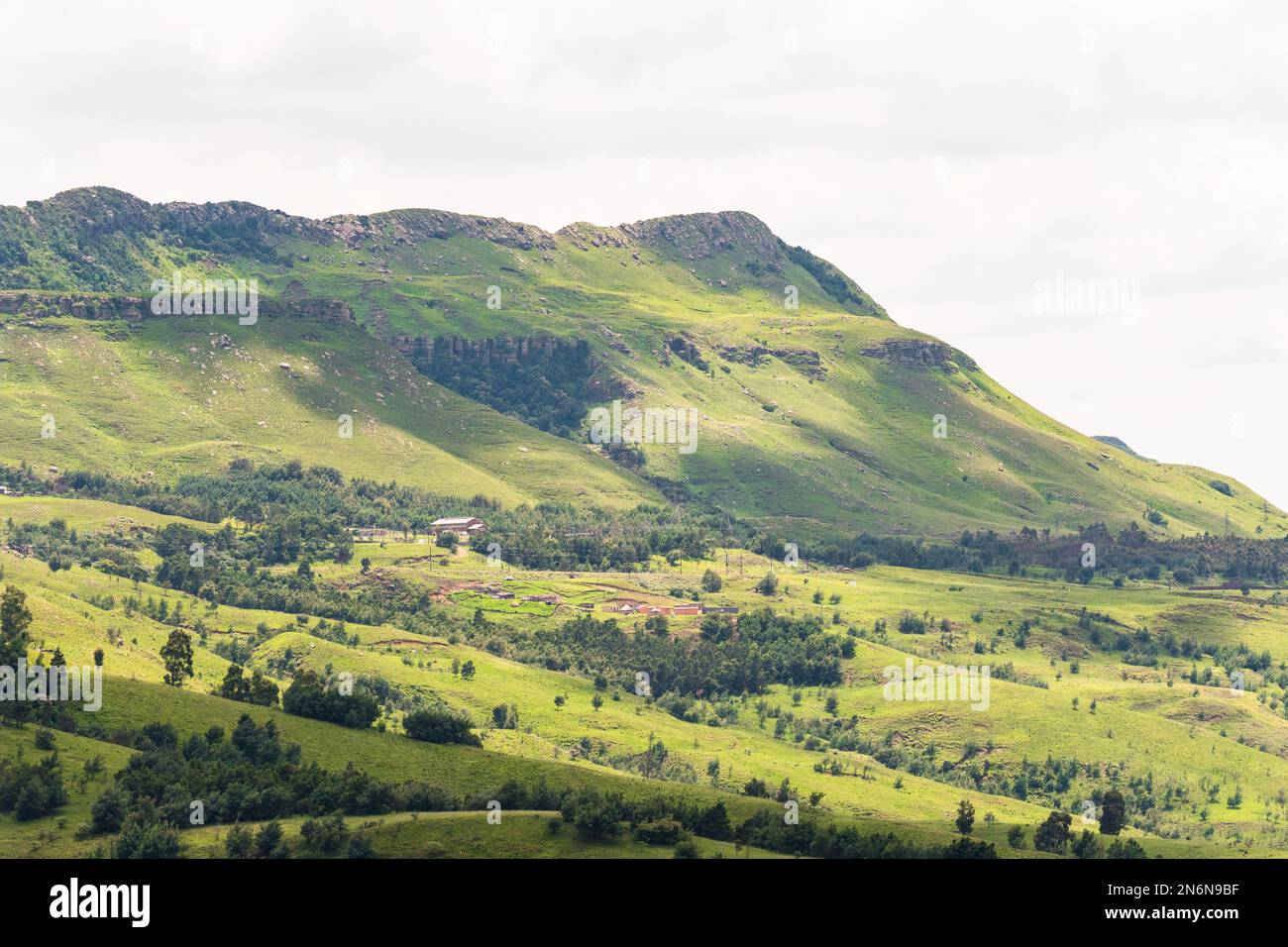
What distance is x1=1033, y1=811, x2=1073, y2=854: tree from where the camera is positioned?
181000 millimetres

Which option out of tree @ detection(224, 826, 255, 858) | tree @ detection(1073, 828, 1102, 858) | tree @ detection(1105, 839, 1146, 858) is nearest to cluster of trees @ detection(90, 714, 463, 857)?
tree @ detection(224, 826, 255, 858)

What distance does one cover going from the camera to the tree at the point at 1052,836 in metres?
181

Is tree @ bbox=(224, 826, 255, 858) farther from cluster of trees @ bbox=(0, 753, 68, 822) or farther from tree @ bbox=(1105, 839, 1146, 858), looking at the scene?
tree @ bbox=(1105, 839, 1146, 858)

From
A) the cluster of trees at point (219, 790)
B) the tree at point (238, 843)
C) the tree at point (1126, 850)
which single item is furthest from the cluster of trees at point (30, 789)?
the tree at point (1126, 850)

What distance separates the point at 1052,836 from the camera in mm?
183375

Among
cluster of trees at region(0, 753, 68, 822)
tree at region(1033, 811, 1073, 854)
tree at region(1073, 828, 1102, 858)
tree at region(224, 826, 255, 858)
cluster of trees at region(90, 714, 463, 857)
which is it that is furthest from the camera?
tree at region(1033, 811, 1073, 854)

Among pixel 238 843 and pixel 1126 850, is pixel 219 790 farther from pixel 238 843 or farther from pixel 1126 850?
pixel 1126 850

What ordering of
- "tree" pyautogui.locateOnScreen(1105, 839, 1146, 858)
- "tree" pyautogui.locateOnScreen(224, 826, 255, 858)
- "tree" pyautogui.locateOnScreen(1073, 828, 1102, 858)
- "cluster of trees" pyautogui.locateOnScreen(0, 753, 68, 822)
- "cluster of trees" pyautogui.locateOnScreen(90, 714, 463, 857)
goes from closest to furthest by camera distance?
"tree" pyautogui.locateOnScreen(224, 826, 255, 858), "cluster of trees" pyautogui.locateOnScreen(90, 714, 463, 857), "cluster of trees" pyautogui.locateOnScreen(0, 753, 68, 822), "tree" pyautogui.locateOnScreen(1105, 839, 1146, 858), "tree" pyautogui.locateOnScreen(1073, 828, 1102, 858)

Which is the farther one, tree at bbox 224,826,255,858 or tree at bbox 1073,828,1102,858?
tree at bbox 1073,828,1102,858

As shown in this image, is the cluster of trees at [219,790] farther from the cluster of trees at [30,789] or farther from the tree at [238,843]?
the cluster of trees at [30,789]
